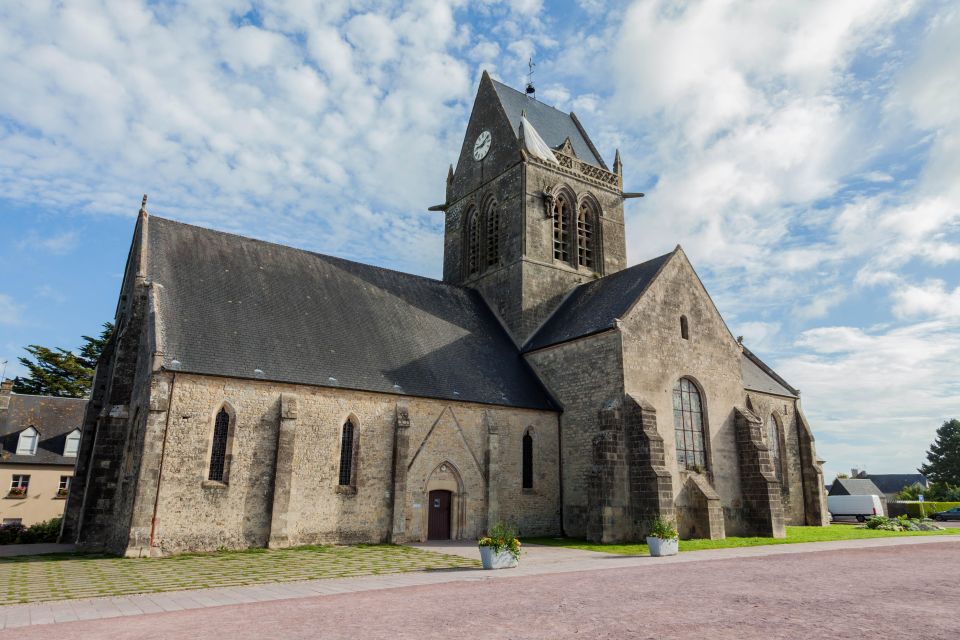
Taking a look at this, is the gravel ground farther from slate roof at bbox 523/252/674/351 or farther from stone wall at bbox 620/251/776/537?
slate roof at bbox 523/252/674/351

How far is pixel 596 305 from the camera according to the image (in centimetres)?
2555

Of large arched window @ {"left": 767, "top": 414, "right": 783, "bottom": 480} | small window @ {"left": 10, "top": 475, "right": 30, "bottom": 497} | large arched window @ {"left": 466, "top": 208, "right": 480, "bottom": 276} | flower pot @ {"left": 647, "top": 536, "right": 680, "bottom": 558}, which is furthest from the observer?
small window @ {"left": 10, "top": 475, "right": 30, "bottom": 497}

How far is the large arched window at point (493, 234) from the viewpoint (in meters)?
30.3

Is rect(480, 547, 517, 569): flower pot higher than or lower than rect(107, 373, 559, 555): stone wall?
lower

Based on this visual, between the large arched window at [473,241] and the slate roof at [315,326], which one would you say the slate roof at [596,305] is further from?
the large arched window at [473,241]

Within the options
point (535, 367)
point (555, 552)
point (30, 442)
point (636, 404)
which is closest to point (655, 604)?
point (555, 552)

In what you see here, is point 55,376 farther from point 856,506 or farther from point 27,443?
point 856,506

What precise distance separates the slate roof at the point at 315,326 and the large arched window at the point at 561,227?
5589mm

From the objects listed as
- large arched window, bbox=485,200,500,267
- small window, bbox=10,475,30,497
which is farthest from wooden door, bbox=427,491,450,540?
small window, bbox=10,475,30,497

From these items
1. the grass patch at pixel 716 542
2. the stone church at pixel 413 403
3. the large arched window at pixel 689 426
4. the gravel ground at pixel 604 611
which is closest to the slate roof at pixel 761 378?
the stone church at pixel 413 403

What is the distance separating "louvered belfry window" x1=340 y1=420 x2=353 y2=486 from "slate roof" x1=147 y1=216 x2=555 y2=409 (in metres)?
1.44

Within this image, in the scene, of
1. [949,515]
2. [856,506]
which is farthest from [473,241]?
[949,515]

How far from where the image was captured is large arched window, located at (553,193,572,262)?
3000cm

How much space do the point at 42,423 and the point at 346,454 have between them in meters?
25.3
